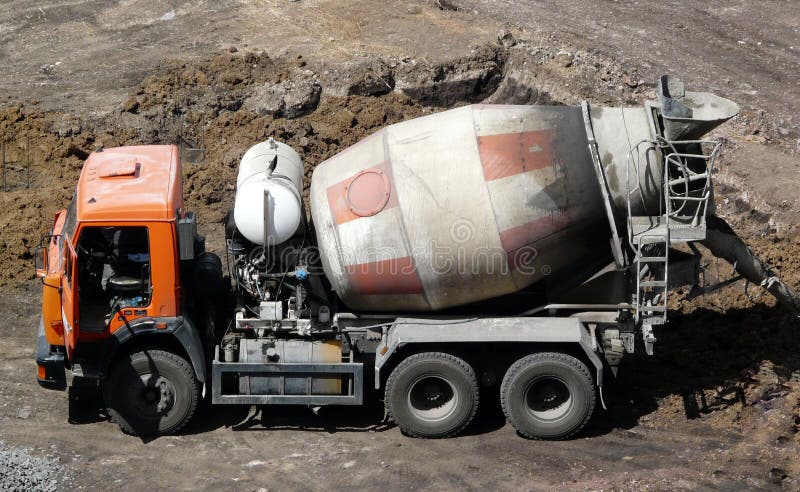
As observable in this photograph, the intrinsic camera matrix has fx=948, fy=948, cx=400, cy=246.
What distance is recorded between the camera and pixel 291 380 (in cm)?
1038

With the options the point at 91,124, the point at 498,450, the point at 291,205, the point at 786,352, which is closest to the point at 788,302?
the point at 786,352

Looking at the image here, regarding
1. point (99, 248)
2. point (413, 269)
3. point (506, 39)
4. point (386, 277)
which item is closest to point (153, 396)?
point (99, 248)

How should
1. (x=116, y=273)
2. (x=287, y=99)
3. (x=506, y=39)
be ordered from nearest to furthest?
(x=116, y=273)
(x=287, y=99)
(x=506, y=39)

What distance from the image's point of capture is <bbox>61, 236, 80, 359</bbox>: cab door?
959 centimetres

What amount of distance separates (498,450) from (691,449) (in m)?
2.05

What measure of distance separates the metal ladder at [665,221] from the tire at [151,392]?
4884 millimetres

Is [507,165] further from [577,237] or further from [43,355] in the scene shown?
[43,355]

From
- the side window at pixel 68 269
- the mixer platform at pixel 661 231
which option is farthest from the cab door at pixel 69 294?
the mixer platform at pixel 661 231

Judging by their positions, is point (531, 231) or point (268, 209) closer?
point (531, 231)

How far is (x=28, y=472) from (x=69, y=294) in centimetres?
185

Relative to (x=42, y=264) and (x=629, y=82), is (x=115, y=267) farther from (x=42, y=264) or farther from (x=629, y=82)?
(x=629, y=82)

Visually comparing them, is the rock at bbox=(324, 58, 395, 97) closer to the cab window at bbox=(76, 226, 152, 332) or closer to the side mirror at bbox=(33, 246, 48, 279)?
the cab window at bbox=(76, 226, 152, 332)

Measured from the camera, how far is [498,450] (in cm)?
1016

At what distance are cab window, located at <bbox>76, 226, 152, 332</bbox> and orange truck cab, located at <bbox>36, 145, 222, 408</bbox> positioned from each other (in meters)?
0.01
